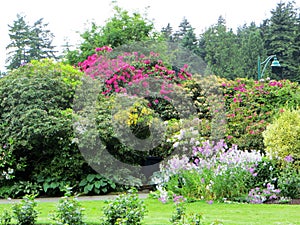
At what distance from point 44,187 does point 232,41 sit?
29490 millimetres

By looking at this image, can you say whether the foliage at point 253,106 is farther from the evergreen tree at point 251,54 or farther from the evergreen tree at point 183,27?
the evergreen tree at point 183,27

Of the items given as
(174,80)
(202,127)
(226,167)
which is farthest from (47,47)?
(226,167)

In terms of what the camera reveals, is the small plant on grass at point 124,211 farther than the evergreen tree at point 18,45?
No

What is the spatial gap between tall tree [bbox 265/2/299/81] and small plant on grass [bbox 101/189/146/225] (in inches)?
1080

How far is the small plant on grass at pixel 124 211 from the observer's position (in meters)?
4.14

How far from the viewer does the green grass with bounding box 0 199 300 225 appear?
485cm

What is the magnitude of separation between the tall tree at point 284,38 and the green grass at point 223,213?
2535 cm

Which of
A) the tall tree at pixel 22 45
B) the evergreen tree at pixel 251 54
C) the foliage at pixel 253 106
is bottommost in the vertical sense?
the foliage at pixel 253 106

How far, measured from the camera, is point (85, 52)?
702 inches

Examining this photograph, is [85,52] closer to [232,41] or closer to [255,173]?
[255,173]

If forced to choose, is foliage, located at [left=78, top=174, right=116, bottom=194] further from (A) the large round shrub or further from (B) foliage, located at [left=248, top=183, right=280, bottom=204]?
(B) foliage, located at [left=248, top=183, right=280, bottom=204]

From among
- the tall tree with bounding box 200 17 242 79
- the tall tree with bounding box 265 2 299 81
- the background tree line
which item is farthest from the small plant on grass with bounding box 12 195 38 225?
the tall tree with bounding box 265 2 299 81

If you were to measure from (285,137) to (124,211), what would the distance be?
4880mm

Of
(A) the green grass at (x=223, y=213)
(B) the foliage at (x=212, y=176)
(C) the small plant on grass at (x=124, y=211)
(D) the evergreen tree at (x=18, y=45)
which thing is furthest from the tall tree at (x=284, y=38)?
(C) the small plant on grass at (x=124, y=211)
